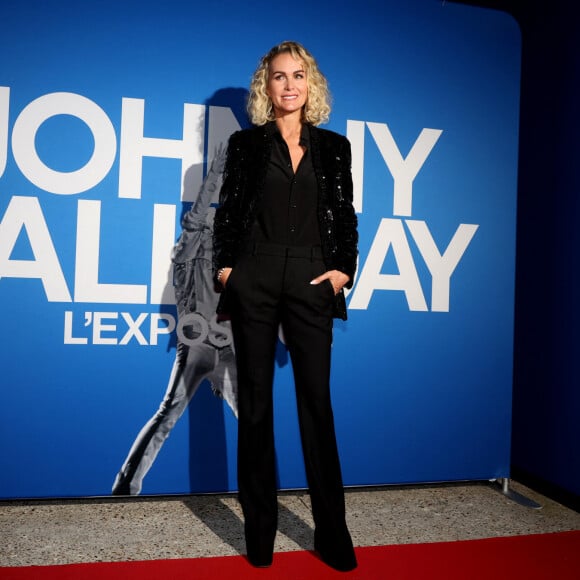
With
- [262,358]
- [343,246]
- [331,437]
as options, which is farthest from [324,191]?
[331,437]

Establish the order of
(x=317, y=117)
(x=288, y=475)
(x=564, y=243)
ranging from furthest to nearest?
(x=564, y=243), (x=288, y=475), (x=317, y=117)

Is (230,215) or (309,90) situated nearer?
(230,215)

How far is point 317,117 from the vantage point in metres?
2.29

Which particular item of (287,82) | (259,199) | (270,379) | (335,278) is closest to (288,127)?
(287,82)

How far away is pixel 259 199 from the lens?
2.13 metres

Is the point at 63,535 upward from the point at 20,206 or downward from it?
downward

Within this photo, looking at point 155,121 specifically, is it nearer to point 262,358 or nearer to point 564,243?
point 262,358

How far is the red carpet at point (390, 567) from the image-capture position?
6.48 ft

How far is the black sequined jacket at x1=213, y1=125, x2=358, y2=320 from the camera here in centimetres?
213

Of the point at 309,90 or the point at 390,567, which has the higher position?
the point at 309,90

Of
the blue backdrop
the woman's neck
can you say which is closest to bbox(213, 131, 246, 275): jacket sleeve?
the woman's neck

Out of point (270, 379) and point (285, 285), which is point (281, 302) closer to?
point (285, 285)

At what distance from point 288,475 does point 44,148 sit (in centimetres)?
180

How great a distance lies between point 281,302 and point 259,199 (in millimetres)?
366
